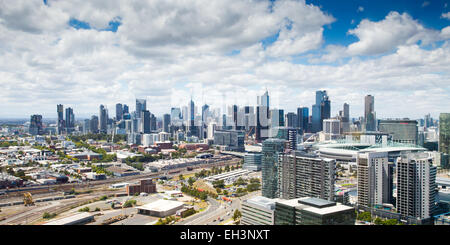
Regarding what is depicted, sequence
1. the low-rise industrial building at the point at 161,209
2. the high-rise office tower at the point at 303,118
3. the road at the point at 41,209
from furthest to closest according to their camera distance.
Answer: the high-rise office tower at the point at 303,118, the low-rise industrial building at the point at 161,209, the road at the point at 41,209

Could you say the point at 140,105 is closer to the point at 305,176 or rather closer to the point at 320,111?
the point at 320,111

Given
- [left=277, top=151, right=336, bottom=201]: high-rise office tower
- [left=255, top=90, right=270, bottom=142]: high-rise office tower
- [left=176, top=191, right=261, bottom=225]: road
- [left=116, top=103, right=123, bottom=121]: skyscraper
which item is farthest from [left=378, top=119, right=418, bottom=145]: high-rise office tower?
[left=116, top=103, right=123, bottom=121]: skyscraper

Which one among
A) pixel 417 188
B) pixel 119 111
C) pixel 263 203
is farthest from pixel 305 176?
pixel 119 111

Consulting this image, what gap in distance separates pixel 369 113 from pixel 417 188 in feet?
61.4

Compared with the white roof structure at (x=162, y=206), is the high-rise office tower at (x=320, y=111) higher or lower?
higher

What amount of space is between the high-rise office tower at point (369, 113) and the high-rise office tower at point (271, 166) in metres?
17.3

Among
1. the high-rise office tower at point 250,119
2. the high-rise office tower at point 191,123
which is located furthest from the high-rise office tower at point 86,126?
the high-rise office tower at point 250,119

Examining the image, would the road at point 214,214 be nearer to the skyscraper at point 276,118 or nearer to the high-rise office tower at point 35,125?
the skyscraper at point 276,118

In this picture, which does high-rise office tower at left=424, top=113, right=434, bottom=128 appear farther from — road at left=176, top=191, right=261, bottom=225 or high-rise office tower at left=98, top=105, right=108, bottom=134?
high-rise office tower at left=98, top=105, right=108, bottom=134

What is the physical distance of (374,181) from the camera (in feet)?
25.8

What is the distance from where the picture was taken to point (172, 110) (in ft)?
97.0

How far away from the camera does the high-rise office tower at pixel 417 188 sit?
22.7ft
